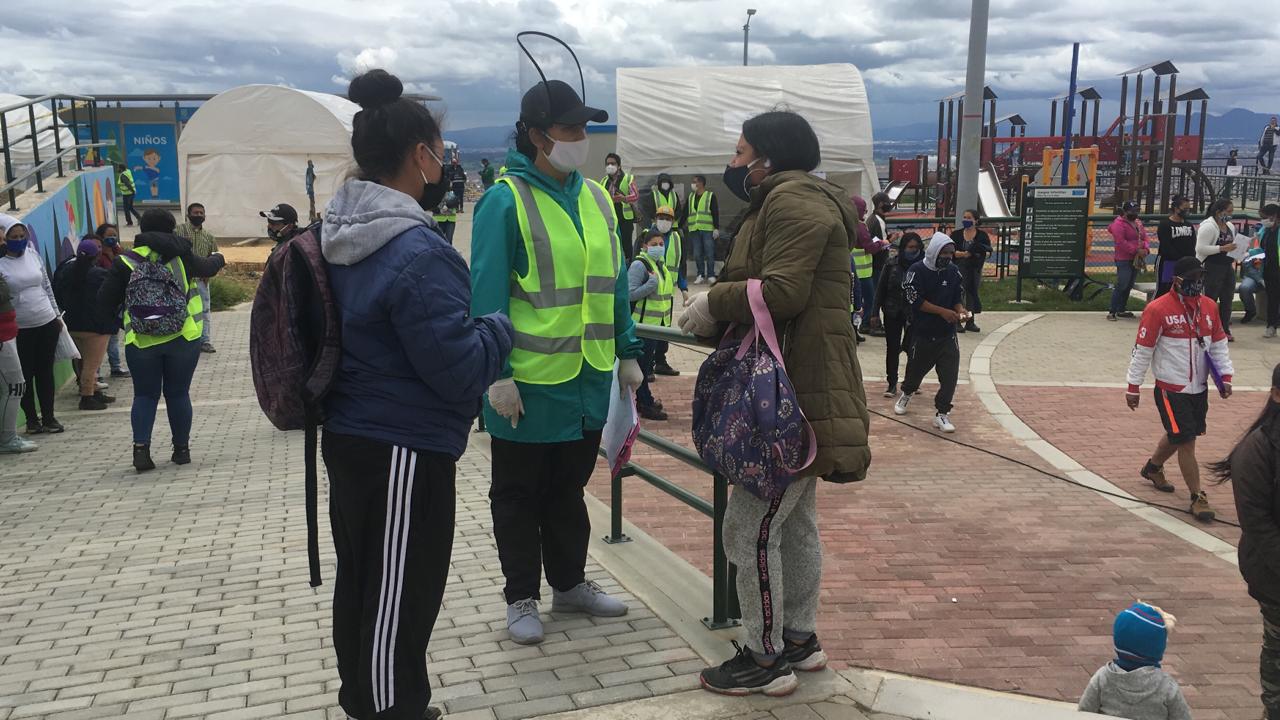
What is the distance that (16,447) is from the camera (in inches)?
330

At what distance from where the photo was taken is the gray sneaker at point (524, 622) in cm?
388

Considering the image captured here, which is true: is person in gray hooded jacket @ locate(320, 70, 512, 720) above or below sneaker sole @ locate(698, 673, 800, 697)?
above

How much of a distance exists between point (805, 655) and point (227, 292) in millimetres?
15977

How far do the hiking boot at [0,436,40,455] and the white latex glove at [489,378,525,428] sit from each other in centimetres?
651

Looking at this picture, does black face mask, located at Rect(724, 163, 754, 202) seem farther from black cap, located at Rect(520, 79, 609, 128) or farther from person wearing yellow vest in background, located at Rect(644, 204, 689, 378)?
person wearing yellow vest in background, located at Rect(644, 204, 689, 378)

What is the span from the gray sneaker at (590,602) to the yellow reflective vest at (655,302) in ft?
18.0

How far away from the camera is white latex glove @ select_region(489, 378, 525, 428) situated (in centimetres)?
360

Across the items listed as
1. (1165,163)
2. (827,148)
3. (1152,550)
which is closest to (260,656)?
(1152,550)

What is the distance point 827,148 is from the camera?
20359 millimetres

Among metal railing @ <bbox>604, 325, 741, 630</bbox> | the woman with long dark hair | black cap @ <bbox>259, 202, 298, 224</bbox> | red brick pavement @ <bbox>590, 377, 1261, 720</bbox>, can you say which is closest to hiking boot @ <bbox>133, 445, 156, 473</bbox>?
black cap @ <bbox>259, 202, 298, 224</bbox>

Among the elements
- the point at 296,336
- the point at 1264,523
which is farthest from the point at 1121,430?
the point at 296,336

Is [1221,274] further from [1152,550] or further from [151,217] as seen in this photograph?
[151,217]

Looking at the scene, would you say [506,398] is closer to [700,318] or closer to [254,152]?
[700,318]

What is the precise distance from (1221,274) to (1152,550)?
355 inches
